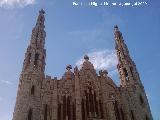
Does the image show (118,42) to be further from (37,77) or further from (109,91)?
(37,77)

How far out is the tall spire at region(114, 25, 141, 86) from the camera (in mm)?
45406

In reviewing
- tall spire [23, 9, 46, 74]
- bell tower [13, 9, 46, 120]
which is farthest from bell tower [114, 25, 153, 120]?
tall spire [23, 9, 46, 74]

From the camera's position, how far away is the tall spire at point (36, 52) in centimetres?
4169

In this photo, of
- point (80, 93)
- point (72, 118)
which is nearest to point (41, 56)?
point (80, 93)

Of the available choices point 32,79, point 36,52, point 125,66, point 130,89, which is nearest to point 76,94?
point 32,79

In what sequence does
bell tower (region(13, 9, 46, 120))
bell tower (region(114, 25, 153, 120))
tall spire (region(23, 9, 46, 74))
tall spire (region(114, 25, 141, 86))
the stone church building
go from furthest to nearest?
tall spire (region(114, 25, 141, 86)) → tall spire (region(23, 9, 46, 74)) → bell tower (region(114, 25, 153, 120)) → the stone church building → bell tower (region(13, 9, 46, 120))

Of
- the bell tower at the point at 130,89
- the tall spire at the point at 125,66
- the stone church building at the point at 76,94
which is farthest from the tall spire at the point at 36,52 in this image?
the tall spire at the point at 125,66

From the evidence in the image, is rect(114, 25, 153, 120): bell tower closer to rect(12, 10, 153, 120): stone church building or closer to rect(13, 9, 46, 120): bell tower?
rect(12, 10, 153, 120): stone church building

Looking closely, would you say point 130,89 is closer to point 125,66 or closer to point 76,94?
point 125,66

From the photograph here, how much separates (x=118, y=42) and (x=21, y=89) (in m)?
21.6

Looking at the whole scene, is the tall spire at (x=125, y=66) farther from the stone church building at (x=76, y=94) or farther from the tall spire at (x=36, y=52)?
the tall spire at (x=36, y=52)

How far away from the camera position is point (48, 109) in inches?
1439

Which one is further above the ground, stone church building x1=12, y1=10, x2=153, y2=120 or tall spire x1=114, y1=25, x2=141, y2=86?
tall spire x1=114, y1=25, x2=141, y2=86

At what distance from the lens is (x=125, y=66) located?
47.2 meters
